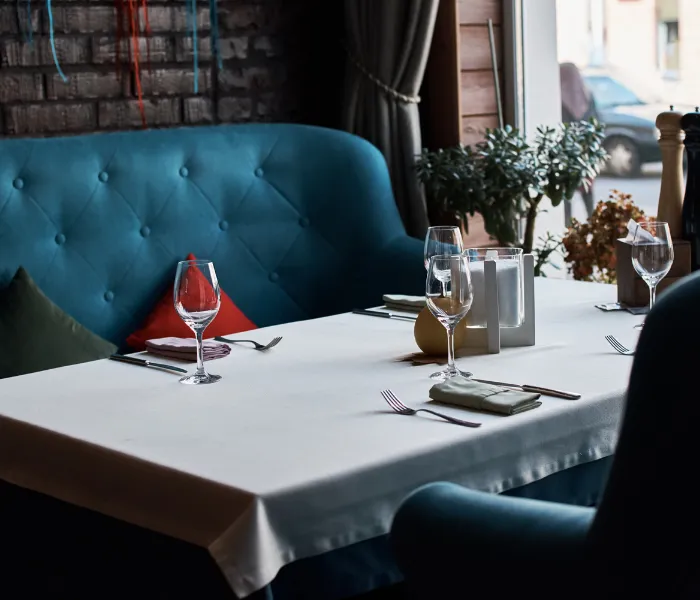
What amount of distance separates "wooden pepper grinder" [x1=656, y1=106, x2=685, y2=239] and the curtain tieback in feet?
5.59

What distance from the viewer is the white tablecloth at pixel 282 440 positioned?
1341 mm

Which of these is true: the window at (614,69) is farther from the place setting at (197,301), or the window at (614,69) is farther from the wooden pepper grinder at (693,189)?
the place setting at (197,301)

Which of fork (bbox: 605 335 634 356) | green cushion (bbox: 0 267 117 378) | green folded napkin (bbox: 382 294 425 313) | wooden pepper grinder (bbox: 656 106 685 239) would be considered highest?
wooden pepper grinder (bbox: 656 106 685 239)

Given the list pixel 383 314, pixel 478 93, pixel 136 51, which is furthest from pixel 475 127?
pixel 383 314

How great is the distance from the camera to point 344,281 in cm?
348

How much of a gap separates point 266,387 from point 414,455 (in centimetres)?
43

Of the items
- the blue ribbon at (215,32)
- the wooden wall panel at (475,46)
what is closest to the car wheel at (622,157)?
the wooden wall panel at (475,46)

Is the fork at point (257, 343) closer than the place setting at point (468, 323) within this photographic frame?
No

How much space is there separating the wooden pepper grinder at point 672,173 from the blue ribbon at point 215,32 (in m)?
1.91

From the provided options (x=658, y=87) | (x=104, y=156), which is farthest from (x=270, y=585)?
(x=658, y=87)

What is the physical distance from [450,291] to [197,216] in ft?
5.52

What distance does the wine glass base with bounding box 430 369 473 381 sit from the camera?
5.90ft

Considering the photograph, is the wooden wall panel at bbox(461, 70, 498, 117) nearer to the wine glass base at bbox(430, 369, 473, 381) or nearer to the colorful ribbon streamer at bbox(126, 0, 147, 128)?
the colorful ribbon streamer at bbox(126, 0, 147, 128)

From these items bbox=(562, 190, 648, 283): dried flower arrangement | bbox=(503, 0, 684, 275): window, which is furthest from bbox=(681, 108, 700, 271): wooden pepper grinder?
bbox=(503, 0, 684, 275): window
